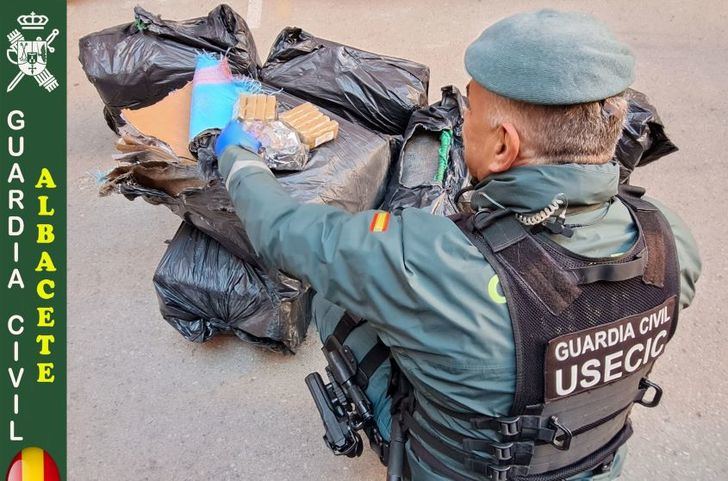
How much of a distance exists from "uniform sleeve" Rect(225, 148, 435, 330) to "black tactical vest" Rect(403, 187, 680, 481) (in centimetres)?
16

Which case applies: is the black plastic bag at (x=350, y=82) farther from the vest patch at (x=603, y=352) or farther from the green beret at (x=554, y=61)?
the vest patch at (x=603, y=352)

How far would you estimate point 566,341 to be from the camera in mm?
1059

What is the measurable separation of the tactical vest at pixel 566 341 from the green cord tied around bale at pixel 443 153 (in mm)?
846

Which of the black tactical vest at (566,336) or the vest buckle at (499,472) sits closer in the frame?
the black tactical vest at (566,336)

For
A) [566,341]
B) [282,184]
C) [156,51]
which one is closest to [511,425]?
[566,341]

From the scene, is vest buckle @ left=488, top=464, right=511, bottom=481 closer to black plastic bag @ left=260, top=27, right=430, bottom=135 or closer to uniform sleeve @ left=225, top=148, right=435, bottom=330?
uniform sleeve @ left=225, top=148, right=435, bottom=330

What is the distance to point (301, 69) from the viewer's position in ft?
7.66

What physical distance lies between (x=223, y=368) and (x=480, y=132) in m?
1.53

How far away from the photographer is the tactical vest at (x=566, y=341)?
105 centimetres

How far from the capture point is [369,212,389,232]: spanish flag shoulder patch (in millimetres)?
1100
